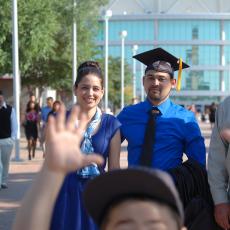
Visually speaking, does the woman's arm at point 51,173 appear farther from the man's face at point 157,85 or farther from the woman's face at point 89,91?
the man's face at point 157,85

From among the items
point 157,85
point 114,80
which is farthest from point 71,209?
point 114,80

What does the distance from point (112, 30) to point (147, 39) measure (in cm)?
546

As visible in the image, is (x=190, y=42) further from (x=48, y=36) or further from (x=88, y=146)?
(x=88, y=146)

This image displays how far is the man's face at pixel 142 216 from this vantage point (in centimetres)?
175

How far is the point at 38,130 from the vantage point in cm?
1850

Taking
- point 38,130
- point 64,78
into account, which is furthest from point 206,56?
point 38,130

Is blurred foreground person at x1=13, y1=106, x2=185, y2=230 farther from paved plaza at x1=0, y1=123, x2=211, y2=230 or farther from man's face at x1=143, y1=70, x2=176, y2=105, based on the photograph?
paved plaza at x1=0, y1=123, x2=211, y2=230

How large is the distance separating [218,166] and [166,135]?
0.42 m

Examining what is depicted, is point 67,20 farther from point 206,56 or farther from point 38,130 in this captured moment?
point 206,56

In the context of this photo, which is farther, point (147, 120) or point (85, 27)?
point (85, 27)

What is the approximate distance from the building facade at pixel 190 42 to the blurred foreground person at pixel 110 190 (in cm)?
8351

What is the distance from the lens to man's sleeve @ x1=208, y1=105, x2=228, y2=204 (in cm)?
395

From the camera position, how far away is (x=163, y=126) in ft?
13.9

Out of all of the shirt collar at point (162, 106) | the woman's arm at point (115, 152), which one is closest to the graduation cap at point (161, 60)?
the shirt collar at point (162, 106)
